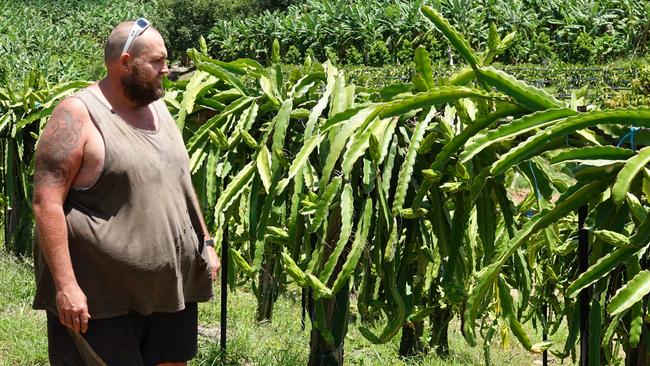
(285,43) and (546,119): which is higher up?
(285,43)

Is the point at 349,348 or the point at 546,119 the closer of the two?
the point at 546,119

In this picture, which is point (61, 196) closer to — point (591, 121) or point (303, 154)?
point (303, 154)

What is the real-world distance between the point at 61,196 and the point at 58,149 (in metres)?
0.18

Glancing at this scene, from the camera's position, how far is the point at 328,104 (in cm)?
502

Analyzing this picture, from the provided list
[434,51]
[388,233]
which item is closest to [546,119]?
[388,233]

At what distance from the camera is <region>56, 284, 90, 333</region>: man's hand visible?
11.9ft

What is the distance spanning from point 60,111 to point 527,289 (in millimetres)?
2115

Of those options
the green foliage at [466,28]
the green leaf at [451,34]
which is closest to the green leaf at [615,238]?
the green leaf at [451,34]

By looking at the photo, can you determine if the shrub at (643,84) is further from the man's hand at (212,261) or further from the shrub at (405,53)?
the shrub at (405,53)

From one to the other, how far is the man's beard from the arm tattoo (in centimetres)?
25

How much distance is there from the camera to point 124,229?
12.3 feet

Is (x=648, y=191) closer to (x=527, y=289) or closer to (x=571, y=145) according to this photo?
(x=571, y=145)

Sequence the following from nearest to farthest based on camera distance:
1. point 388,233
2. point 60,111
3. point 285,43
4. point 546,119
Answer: point 546,119 < point 60,111 < point 388,233 < point 285,43

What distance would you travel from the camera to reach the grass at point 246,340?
557 centimetres
